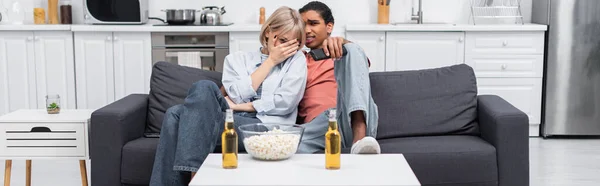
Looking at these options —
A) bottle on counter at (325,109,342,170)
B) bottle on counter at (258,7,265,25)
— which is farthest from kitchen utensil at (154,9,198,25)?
bottle on counter at (325,109,342,170)

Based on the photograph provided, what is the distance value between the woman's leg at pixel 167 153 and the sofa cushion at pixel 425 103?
1036 millimetres

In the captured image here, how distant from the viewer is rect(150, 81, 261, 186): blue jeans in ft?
8.86

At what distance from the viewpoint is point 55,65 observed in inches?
211

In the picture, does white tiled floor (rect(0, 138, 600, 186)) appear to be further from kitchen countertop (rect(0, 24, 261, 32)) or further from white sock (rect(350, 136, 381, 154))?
white sock (rect(350, 136, 381, 154))

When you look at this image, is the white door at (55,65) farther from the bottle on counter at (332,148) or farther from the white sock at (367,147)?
the bottle on counter at (332,148)

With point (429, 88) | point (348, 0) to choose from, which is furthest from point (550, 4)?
point (429, 88)

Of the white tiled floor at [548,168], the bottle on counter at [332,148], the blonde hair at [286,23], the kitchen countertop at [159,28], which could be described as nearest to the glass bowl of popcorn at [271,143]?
the bottle on counter at [332,148]

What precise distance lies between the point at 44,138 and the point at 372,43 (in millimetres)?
2647

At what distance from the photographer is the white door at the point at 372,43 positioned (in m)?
5.29

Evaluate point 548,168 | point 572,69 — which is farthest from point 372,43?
point 548,168

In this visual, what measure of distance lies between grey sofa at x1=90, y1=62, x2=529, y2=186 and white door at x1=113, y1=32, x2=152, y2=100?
69.3 inches

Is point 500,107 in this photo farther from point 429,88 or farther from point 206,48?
point 206,48

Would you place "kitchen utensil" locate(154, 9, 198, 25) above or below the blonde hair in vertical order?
above

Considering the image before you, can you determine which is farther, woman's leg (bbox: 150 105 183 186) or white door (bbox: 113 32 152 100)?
white door (bbox: 113 32 152 100)
